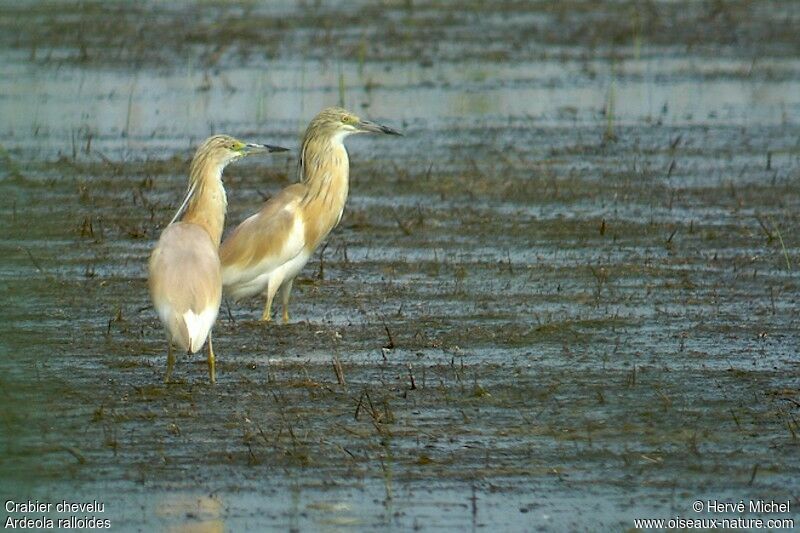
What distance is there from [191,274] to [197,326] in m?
0.34

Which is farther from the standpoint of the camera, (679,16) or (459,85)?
(679,16)

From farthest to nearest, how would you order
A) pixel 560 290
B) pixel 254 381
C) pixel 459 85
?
1. pixel 459 85
2. pixel 560 290
3. pixel 254 381

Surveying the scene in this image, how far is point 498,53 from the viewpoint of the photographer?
1859 cm

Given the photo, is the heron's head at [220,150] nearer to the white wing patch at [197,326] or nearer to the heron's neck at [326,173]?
the heron's neck at [326,173]

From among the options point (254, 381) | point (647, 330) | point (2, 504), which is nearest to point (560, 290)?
point (647, 330)

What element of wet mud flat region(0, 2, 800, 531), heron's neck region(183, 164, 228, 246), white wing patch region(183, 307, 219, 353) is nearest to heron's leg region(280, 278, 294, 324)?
wet mud flat region(0, 2, 800, 531)

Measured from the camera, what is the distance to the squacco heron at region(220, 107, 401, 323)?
916 cm

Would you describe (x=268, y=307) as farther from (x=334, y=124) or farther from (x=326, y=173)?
(x=334, y=124)

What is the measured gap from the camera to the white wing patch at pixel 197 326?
7441mm

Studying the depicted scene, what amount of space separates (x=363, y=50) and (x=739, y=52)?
424 cm

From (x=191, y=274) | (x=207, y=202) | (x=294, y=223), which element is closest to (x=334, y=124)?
(x=294, y=223)

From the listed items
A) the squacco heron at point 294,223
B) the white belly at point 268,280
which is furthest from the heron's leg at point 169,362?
the white belly at point 268,280

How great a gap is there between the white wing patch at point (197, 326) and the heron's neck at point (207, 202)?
0.96 metres

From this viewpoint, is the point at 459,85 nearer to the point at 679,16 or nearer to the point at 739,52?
the point at 739,52
